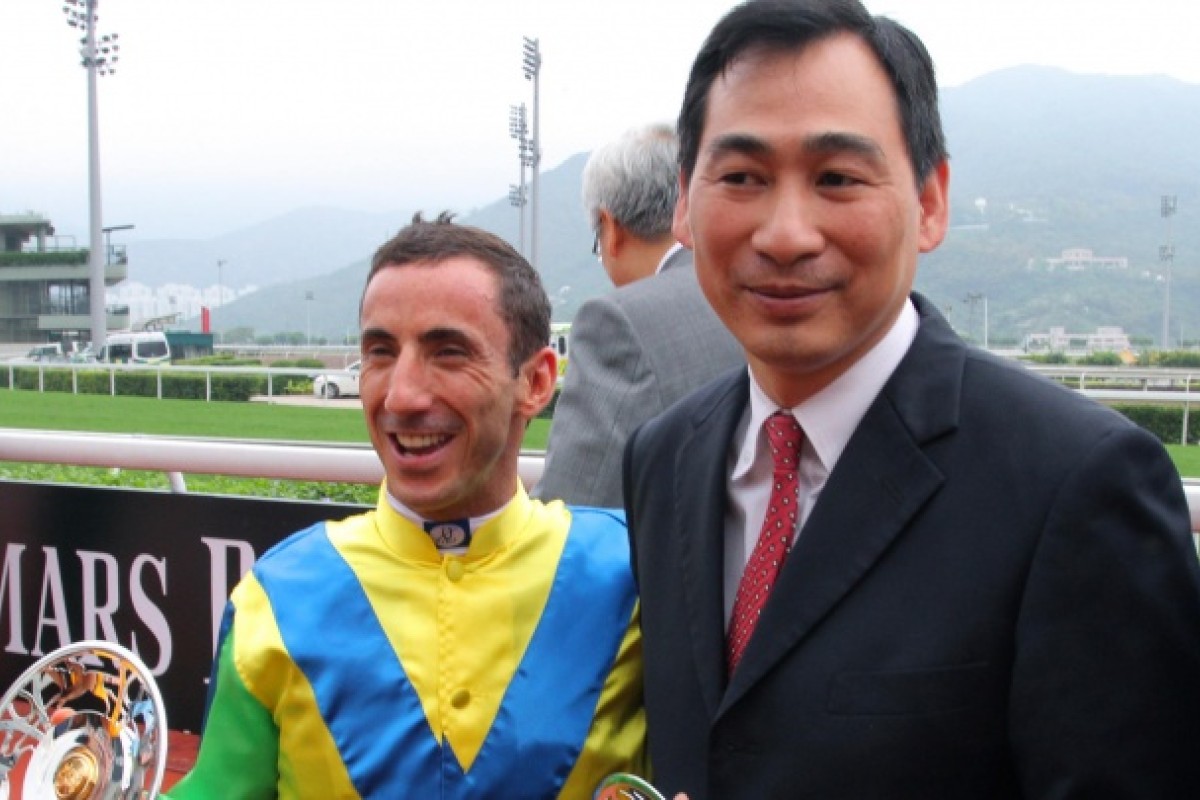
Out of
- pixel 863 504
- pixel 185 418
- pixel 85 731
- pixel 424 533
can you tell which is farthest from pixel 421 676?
pixel 185 418

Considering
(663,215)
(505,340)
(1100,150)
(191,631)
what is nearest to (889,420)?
(505,340)

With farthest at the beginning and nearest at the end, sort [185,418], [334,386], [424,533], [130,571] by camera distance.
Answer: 1. [334,386]
2. [185,418]
3. [130,571]
4. [424,533]

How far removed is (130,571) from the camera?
3.24 meters

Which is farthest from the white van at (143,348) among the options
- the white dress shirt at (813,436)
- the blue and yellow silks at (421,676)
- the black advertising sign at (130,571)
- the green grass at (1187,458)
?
the white dress shirt at (813,436)

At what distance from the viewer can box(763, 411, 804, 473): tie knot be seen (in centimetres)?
131

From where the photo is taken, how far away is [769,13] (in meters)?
1.23

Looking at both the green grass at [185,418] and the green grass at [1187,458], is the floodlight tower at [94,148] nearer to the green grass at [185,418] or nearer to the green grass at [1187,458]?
the green grass at [185,418]

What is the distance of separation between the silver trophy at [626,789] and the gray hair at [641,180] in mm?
1363

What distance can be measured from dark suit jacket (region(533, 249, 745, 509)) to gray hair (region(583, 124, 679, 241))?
20 centimetres

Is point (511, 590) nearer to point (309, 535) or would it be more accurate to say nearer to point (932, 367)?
point (309, 535)

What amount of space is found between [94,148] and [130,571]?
2641 cm

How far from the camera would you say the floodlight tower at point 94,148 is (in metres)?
25.4

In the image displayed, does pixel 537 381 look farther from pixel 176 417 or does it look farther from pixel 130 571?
pixel 176 417

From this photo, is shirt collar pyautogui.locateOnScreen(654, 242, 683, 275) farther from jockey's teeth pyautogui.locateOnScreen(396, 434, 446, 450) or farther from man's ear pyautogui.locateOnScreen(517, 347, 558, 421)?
jockey's teeth pyautogui.locateOnScreen(396, 434, 446, 450)
